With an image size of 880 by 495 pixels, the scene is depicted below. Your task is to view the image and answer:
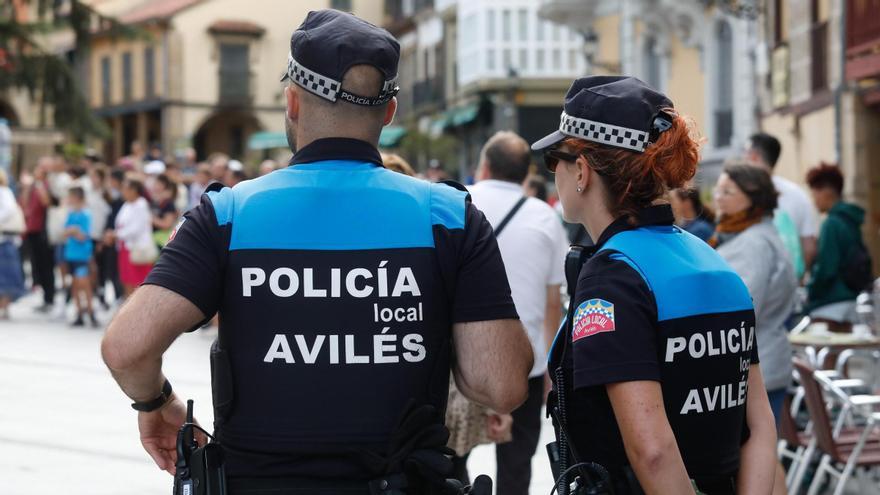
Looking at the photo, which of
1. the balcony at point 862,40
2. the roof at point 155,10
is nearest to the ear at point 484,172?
the balcony at point 862,40

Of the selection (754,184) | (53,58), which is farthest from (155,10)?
(754,184)

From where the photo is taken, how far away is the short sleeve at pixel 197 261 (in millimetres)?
3234

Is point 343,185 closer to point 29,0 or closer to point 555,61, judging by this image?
point 29,0

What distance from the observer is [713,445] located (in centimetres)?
338

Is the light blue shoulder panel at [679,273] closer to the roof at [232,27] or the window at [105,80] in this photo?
the roof at [232,27]

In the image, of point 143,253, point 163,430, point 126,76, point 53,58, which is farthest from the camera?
point 126,76

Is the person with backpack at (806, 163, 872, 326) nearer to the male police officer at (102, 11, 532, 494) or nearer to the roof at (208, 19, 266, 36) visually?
the male police officer at (102, 11, 532, 494)

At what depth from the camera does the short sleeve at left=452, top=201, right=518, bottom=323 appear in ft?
11.0

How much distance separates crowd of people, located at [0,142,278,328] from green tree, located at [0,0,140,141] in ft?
29.7

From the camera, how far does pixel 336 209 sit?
131 inches

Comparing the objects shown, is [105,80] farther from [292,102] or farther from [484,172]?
[292,102]

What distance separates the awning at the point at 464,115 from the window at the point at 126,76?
2310cm

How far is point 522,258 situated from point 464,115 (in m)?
39.3

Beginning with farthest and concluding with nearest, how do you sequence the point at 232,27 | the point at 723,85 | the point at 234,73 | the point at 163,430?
the point at 234,73, the point at 232,27, the point at 723,85, the point at 163,430
